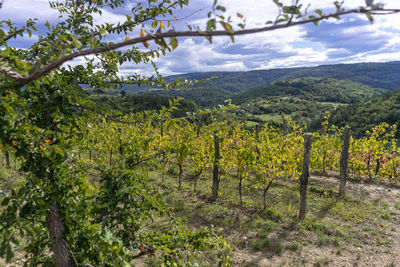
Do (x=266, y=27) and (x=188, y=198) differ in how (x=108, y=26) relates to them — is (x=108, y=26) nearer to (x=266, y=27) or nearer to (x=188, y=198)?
(x=266, y=27)

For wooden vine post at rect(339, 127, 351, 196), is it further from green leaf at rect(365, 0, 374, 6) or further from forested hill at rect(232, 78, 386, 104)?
forested hill at rect(232, 78, 386, 104)

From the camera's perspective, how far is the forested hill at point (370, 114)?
5900 centimetres

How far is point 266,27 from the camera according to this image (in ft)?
2.88

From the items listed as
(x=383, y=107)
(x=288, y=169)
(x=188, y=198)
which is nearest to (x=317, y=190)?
(x=288, y=169)

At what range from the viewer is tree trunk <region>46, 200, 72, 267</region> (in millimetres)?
1721

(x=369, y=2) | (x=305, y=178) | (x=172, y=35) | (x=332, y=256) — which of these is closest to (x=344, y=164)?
(x=305, y=178)

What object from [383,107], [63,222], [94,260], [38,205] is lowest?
[383,107]

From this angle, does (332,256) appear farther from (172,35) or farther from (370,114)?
(370,114)

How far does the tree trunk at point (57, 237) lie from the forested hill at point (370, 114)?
2709 inches

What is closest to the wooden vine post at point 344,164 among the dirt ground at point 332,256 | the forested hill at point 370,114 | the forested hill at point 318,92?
the dirt ground at point 332,256

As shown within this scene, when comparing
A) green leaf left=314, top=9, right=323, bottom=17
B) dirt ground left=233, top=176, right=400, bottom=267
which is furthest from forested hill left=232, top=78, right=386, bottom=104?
green leaf left=314, top=9, right=323, bottom=17

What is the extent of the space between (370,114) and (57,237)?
79.3 metres

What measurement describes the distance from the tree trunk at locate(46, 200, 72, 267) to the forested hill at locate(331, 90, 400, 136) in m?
68.8

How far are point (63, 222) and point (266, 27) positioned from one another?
6.59 feet
